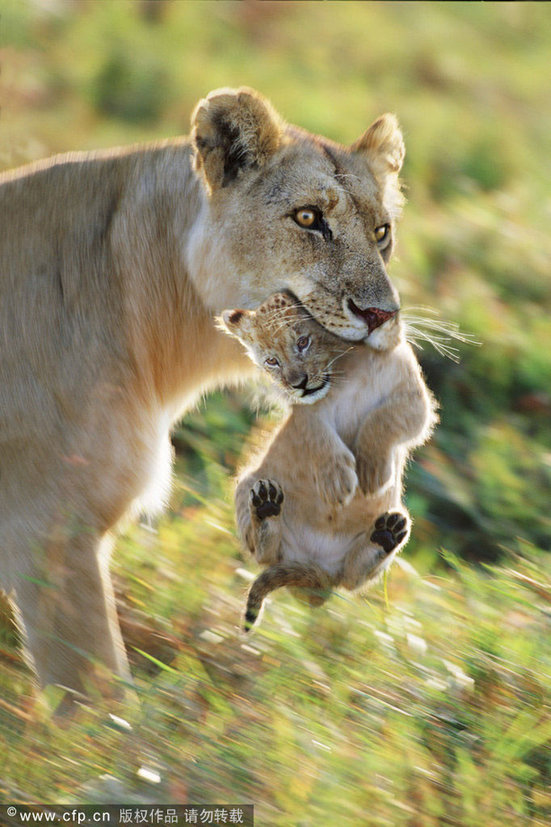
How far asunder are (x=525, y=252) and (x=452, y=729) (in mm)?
4768

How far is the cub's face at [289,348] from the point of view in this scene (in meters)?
3.01

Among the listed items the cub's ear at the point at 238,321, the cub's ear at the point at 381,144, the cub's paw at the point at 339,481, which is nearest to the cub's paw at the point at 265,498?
the cub's paw at the point at 339,481

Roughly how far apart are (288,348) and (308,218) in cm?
56

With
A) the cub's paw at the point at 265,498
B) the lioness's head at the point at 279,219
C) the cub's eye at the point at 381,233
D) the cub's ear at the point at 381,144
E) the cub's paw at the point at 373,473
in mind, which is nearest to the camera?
the cub's paw at the point at 265,498

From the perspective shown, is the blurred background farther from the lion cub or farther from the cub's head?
the cub's head

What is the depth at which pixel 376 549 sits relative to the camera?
305 cm

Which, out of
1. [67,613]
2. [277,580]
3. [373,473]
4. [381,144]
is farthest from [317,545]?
[381,144]

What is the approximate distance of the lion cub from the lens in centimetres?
302

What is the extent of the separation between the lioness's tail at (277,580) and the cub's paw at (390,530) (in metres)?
0.22

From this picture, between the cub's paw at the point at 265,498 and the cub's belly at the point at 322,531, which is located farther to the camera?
the cub's belly at the point at 322,531

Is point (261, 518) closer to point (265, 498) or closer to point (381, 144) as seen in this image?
point (265, 498)

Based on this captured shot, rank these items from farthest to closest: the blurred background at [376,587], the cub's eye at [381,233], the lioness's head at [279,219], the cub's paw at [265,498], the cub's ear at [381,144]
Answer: the cub's ear at [381,144] < the cub's eye at [381,233] < the lioness's head at [279,219] < the cub's paw at [265,498] < the blurred background at [376,587]

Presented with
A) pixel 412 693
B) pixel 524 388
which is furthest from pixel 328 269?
pixel 524 388

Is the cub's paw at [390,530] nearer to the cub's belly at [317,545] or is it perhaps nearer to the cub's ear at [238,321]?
the cub's belly at [317,545]
